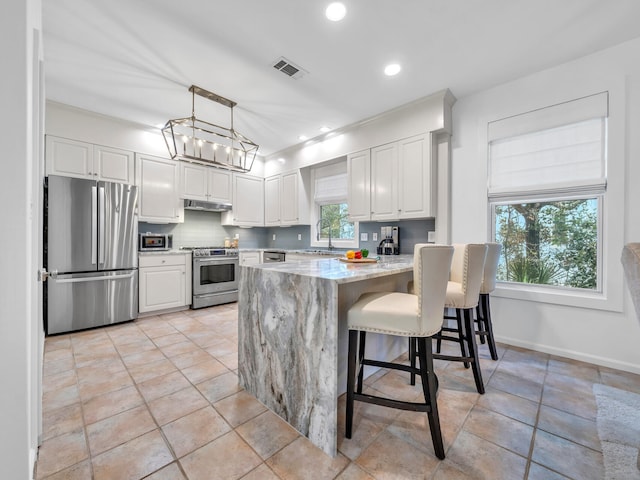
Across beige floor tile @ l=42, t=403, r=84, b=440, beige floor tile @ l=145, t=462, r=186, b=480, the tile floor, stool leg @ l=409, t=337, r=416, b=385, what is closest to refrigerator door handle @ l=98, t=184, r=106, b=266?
the tile floor

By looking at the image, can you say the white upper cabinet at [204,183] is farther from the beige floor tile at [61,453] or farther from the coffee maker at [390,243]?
the beige floor tile at [61,453]

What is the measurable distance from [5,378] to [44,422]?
1.40 m

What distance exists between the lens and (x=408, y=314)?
4.51ft

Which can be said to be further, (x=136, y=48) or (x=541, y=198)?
(x=541, y=198)

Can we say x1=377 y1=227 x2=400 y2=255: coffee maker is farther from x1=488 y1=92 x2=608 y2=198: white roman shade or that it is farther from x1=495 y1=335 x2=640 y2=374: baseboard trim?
x1=495 y1=335 x2=640 y2=374: baseboard trim

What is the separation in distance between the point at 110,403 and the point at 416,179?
Answer: 134 inches

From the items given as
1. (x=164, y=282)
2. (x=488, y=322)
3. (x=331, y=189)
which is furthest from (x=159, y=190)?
(x=488, y=322)

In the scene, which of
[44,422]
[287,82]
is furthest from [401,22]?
[44,422]

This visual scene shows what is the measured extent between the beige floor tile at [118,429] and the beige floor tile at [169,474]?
1.18 feet

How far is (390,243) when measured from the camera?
3609 millimetres

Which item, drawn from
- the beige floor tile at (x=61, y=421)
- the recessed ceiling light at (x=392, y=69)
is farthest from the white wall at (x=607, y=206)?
the beige floor tile at (x=61, y=421)

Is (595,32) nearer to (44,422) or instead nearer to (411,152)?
(411,152)

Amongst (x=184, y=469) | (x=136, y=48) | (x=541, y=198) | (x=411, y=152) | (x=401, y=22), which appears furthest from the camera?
(x=411, y=152)

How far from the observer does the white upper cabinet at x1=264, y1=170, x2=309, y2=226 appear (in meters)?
4.81
